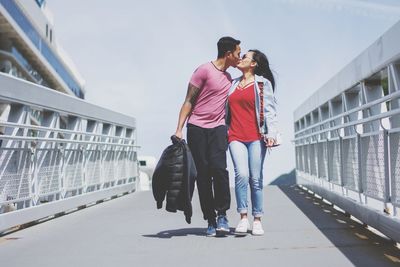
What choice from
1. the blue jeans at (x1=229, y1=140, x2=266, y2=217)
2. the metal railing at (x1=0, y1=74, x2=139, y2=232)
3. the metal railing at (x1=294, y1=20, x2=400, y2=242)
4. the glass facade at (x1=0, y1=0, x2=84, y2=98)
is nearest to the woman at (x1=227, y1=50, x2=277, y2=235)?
the blue jeans at (x1=229, y1=140, x2=266, y2=217)

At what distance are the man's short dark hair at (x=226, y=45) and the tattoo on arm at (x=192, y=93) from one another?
383mm

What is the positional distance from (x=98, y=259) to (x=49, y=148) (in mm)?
3219

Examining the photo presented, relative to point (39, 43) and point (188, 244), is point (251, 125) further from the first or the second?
point (39, 43)

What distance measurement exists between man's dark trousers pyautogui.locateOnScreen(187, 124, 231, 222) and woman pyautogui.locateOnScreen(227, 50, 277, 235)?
13 centimetres

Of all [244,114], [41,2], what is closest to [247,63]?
[244,114]

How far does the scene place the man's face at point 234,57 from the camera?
206 inches

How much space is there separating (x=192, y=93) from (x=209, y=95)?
15cm

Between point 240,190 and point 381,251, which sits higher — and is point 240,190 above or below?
above

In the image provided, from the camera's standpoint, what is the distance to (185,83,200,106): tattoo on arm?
5.14m

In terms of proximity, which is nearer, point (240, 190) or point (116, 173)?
point (240, 190)

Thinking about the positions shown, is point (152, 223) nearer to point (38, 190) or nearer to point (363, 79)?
point (38, 190)

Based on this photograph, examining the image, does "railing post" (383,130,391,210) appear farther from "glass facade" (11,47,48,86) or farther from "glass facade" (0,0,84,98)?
"glass facade" (11,47,48,86)

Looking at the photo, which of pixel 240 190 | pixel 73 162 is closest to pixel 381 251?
pixel 240 190

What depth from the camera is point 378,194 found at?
16.6 ft
